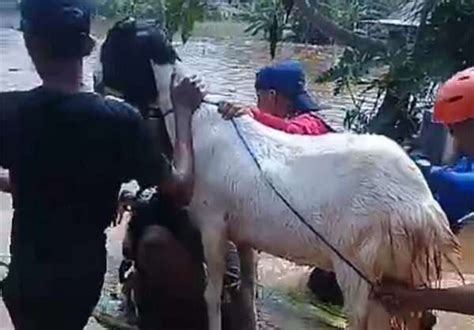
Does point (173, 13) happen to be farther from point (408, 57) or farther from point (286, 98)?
point (286, 98)

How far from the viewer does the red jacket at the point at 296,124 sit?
4.48m

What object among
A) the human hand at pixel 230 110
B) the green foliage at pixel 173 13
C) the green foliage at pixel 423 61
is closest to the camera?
the human hand at pixel 230 110

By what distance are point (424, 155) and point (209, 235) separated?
2151 millimetres

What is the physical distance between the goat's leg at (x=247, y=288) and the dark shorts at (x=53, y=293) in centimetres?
184

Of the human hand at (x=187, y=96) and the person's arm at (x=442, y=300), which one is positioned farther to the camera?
the human hand at (x=187, y=96)

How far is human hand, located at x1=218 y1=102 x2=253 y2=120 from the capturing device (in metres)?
4.24

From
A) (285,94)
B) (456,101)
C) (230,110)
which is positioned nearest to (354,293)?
(230,110)

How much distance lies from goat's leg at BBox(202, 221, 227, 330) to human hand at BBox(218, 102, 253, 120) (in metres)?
0.43

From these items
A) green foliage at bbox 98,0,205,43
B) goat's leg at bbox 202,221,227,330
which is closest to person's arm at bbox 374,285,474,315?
goat's leg at bbox 202,221,227,330

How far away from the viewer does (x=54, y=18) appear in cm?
268

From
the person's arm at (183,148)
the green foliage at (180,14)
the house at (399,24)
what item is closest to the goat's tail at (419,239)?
the person's arm at (183,148)

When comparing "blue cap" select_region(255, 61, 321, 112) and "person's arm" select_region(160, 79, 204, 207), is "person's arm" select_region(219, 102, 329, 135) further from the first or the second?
"person's arm" select_region(160, 79, 204, 207)

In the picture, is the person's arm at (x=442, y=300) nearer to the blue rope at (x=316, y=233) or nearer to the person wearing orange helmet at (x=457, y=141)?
the person wearing orange helmet at (x=457, y=141)

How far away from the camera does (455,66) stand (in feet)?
19.5
